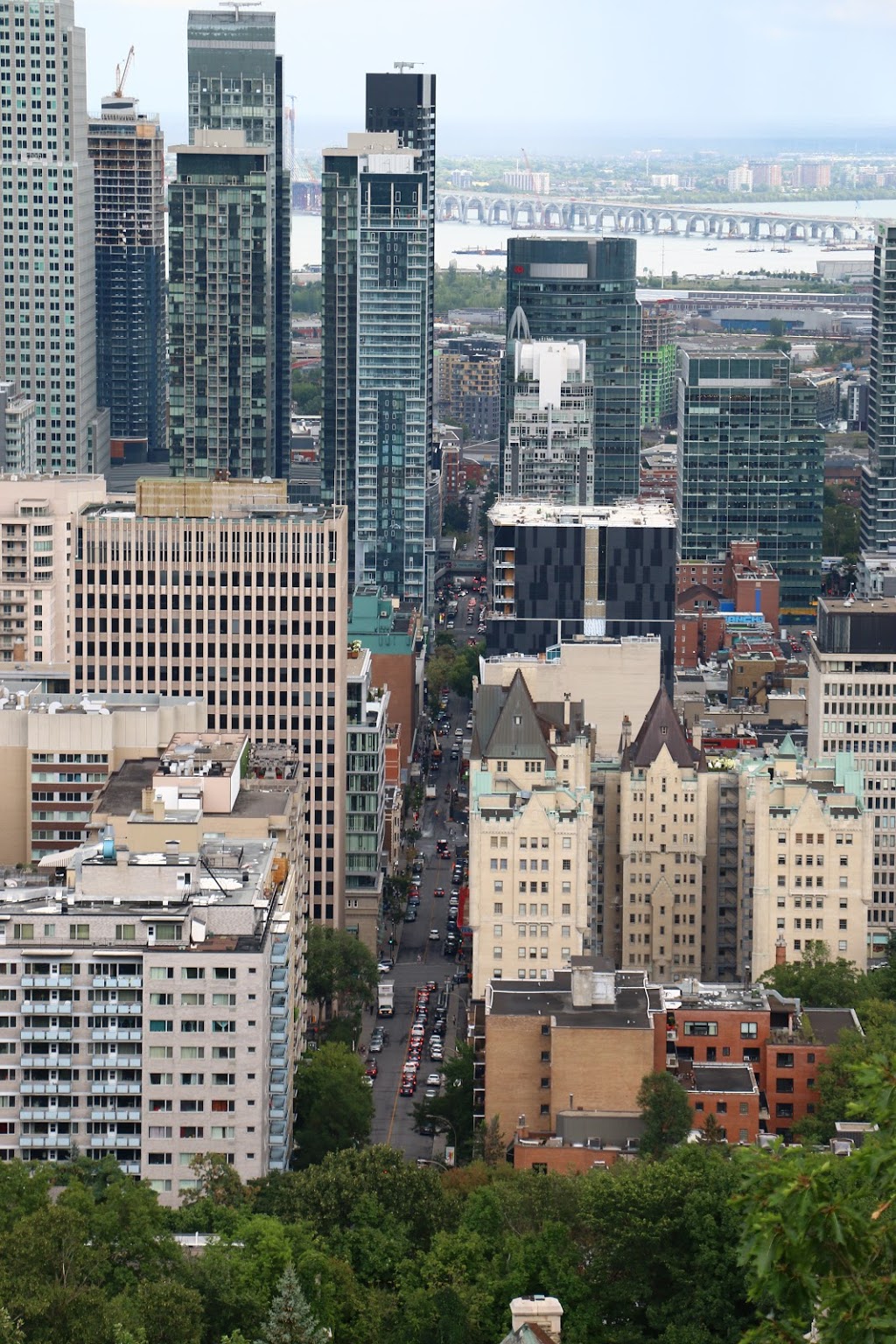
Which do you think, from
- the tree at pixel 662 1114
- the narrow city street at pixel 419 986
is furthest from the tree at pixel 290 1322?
the narrow city street at pixel 419 986

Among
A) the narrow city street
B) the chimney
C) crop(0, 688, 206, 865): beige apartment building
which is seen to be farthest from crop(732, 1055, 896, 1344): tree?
crop(0, 688, 206, 865): beige apartment building

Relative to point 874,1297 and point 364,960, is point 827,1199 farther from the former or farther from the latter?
point 364,960

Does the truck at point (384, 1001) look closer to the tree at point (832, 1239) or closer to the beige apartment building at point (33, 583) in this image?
the beige apartment building at point (33, 583)

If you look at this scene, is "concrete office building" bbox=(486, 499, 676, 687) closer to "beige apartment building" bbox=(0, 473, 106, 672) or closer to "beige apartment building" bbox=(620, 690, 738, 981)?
"beige apartment building" bbox=(0, 473, 106, 672)

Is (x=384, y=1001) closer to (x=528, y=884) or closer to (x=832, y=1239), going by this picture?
(x=528, y=884)

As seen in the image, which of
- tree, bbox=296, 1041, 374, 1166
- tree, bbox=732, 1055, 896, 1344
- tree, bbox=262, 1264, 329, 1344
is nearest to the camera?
tree, bbox=732, 1055, 896, 1344

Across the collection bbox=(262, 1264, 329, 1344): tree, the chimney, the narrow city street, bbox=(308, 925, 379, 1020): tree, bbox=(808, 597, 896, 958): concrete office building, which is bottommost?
the narrow city street

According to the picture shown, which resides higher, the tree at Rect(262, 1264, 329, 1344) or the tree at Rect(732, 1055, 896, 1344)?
the tree at Rect(732, 1055, 896, 1344)
